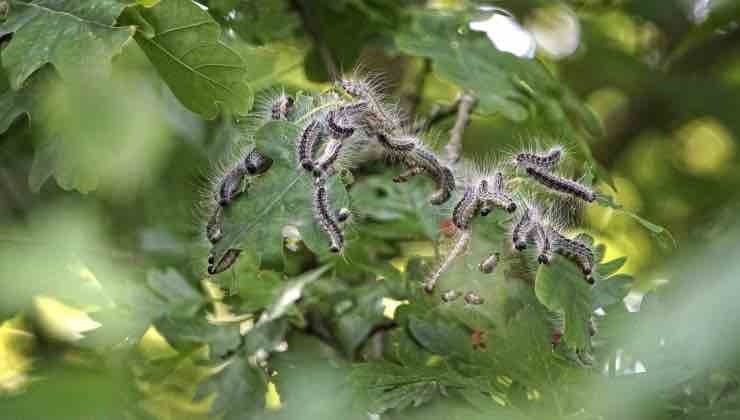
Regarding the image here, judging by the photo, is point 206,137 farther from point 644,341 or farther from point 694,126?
point 694,126

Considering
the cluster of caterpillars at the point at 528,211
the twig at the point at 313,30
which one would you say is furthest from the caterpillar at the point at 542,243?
the twig at the point at 313,30

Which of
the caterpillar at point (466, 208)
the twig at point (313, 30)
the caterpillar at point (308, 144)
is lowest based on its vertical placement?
the caterpillar at point (308, 144)

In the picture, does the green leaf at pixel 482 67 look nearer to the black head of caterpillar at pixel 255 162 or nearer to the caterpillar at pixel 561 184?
the caterpillar at pixel 561 184

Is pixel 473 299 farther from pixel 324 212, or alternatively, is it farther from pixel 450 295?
pixel 324 212

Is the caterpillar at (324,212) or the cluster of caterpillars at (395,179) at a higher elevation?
the cluster of caterpillars at (395,179)

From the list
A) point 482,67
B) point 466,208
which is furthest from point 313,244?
point 482,67

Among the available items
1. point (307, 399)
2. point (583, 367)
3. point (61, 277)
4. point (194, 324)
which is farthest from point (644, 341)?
point (61, 277)

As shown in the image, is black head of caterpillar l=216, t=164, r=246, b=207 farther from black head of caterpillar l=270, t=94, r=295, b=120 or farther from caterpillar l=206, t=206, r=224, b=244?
black head of caterpillar l=270, t=94, r=295, b=120

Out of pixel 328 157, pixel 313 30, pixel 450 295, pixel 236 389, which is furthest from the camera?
pixel 313 30
